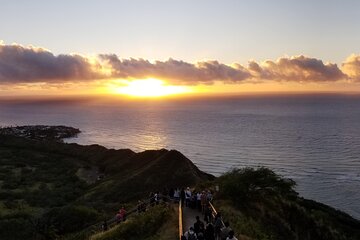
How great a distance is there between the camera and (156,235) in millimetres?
26516

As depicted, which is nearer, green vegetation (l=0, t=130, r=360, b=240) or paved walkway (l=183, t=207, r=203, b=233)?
paved walkway (l=183, t=207, r=203, b=233)

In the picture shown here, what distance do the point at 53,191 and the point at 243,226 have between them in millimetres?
42532

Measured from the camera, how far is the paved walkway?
27.3 m

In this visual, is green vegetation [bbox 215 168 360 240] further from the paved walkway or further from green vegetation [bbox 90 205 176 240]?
green vegetation [bbox 90 205 176 240]

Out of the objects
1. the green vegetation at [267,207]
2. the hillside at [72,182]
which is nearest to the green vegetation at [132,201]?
the green vegetation at [267,207]

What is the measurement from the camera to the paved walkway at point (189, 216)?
27.3m

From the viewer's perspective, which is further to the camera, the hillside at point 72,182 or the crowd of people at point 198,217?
the hillside at point 72,182

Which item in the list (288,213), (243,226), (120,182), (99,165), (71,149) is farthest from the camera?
(71,149)

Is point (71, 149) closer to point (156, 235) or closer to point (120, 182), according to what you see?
point (120, 182)

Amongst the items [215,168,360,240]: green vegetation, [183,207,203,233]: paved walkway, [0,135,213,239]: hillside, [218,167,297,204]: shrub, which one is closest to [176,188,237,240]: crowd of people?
[183,207,203,233]: paved walkway

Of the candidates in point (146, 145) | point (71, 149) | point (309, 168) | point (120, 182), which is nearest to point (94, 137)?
point (146, 145)

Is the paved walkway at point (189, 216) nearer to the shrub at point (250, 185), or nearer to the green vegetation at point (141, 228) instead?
the green vegetation at point (141, 228)

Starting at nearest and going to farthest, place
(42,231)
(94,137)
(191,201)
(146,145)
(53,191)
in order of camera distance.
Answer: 1. (191,201)
2. (42,231)
3. (53,191)
4. (146,145)
5. (94,137)

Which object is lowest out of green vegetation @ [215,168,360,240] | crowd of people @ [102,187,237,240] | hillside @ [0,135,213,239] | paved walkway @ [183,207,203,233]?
hillside @ [0,135,213,239]
